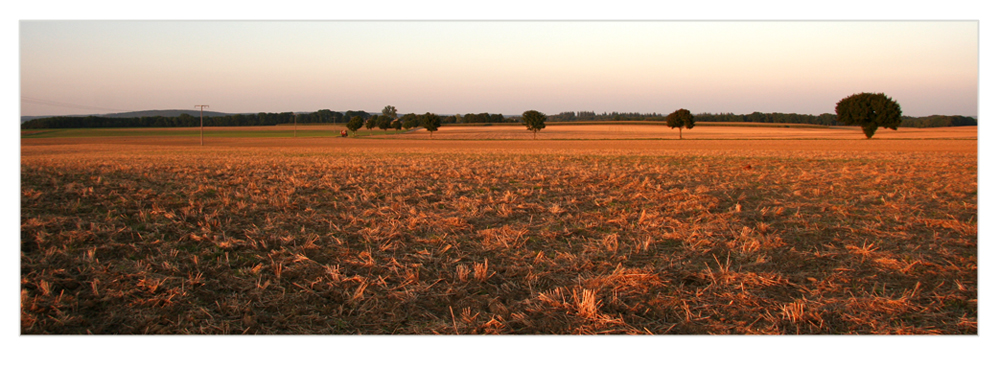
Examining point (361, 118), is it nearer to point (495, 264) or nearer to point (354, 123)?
point (354, 123)

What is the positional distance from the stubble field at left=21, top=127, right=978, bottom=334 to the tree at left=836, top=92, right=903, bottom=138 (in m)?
70.9

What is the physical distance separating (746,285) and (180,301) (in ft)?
20.3

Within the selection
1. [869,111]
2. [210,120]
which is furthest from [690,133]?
[210,120]

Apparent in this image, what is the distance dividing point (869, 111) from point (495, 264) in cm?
8205

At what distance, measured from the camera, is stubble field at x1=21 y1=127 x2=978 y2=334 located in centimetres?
453

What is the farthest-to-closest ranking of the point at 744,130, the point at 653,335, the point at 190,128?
the point at 744,130 → the point at 190,128 → the point at 653,335

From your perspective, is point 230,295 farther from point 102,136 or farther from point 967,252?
point 102,136

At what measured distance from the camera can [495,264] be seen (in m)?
6.25

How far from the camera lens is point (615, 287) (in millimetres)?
5270

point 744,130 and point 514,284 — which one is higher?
point 744,130

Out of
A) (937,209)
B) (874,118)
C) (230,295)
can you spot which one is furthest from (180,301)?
(874,118)

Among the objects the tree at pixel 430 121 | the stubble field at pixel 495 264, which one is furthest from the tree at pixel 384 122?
the stubble field at pixel 495 264

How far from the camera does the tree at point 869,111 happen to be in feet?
217

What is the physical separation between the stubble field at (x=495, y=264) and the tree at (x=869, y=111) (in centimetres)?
7094
